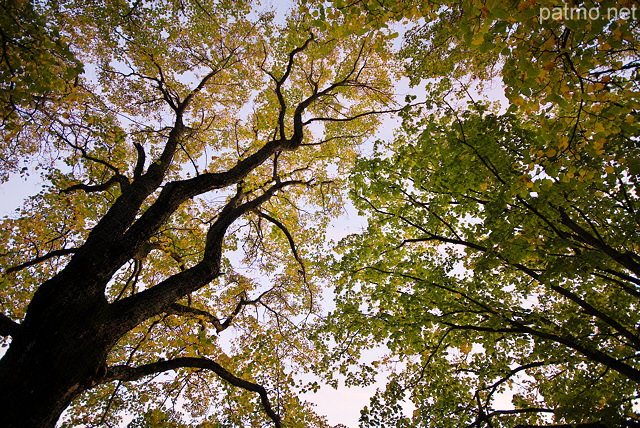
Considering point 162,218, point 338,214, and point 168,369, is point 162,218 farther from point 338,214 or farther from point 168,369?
point 338,214

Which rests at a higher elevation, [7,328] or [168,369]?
[168,369]

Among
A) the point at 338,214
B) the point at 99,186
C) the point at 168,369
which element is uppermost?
the point at 338,214

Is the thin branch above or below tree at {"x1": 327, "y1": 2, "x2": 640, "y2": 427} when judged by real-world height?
below

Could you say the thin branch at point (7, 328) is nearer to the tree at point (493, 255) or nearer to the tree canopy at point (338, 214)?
the tree canopy at point (338, 214)

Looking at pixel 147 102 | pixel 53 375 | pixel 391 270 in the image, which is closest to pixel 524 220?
pixel 391 270

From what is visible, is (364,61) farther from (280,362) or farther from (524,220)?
(280,362)

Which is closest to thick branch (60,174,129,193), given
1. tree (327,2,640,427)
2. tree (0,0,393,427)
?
tree (0,0,393,427)

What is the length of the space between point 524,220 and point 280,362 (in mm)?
7666

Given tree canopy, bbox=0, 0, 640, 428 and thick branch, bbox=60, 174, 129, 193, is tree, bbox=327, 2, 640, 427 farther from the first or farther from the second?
thick branch, bbox=60, 174, 129, 193

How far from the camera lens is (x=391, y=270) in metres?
8.04

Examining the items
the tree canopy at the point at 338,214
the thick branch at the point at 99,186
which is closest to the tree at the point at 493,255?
A: the tree canopy at the point at 338,214

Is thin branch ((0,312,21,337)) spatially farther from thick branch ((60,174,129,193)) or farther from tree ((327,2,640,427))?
tree ((327,2,640,427))

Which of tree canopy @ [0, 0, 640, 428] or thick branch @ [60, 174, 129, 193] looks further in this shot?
thick branch @ [60, 174, 129, 193]


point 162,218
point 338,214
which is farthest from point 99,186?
point 338,214
